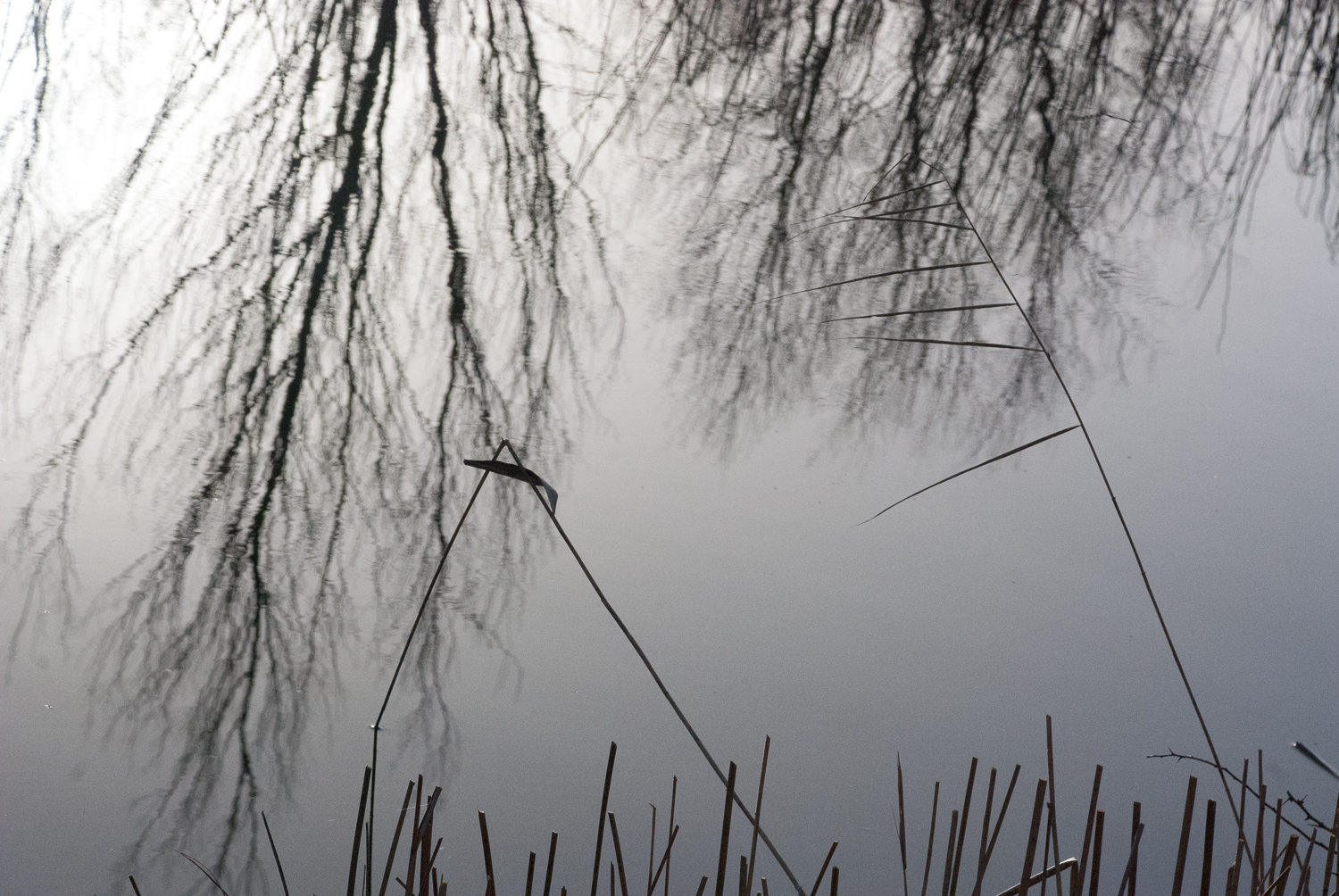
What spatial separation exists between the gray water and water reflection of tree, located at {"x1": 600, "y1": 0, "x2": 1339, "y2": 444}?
0.06 feet

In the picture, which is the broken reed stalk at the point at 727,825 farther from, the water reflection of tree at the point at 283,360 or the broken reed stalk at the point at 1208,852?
the water reflection of tree at the point at 283,360

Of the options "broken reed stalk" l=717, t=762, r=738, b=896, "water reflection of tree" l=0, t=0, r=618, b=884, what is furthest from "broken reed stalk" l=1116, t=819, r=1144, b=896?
"water reflection of tree" l=0, t=0, r=618, b=884

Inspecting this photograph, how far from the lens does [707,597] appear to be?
146cm

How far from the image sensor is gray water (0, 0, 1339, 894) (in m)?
1.21

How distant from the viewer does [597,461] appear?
1.67 m

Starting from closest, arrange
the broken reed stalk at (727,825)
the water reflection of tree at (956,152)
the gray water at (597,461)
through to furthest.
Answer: the broken reed stalk at (727,825)
the gray water at (597,461)
the water reflection of tree at (956,152)

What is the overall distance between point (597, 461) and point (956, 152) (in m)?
1.68

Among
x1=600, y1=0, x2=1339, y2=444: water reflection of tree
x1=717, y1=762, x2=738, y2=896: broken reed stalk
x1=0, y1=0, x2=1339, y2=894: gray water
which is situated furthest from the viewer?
x1=600, y1=0, x2=1339, y2=444: water reflection of tree

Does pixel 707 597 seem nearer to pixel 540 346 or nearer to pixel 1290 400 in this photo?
pixel 540 346

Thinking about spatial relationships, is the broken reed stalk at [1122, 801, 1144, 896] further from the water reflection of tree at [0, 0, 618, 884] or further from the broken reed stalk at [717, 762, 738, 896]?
the water reflection of tree at [0, 0, 618, 884]

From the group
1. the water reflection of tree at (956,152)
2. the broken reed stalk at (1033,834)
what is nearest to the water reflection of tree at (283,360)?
the water reflection of tree at (956,152)

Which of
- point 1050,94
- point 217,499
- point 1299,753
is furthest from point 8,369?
point 1050,94

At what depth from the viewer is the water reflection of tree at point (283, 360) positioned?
129cm

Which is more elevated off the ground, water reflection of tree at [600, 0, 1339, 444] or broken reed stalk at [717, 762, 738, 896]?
water reflection of tree at [600, 0, 1339, 444]
